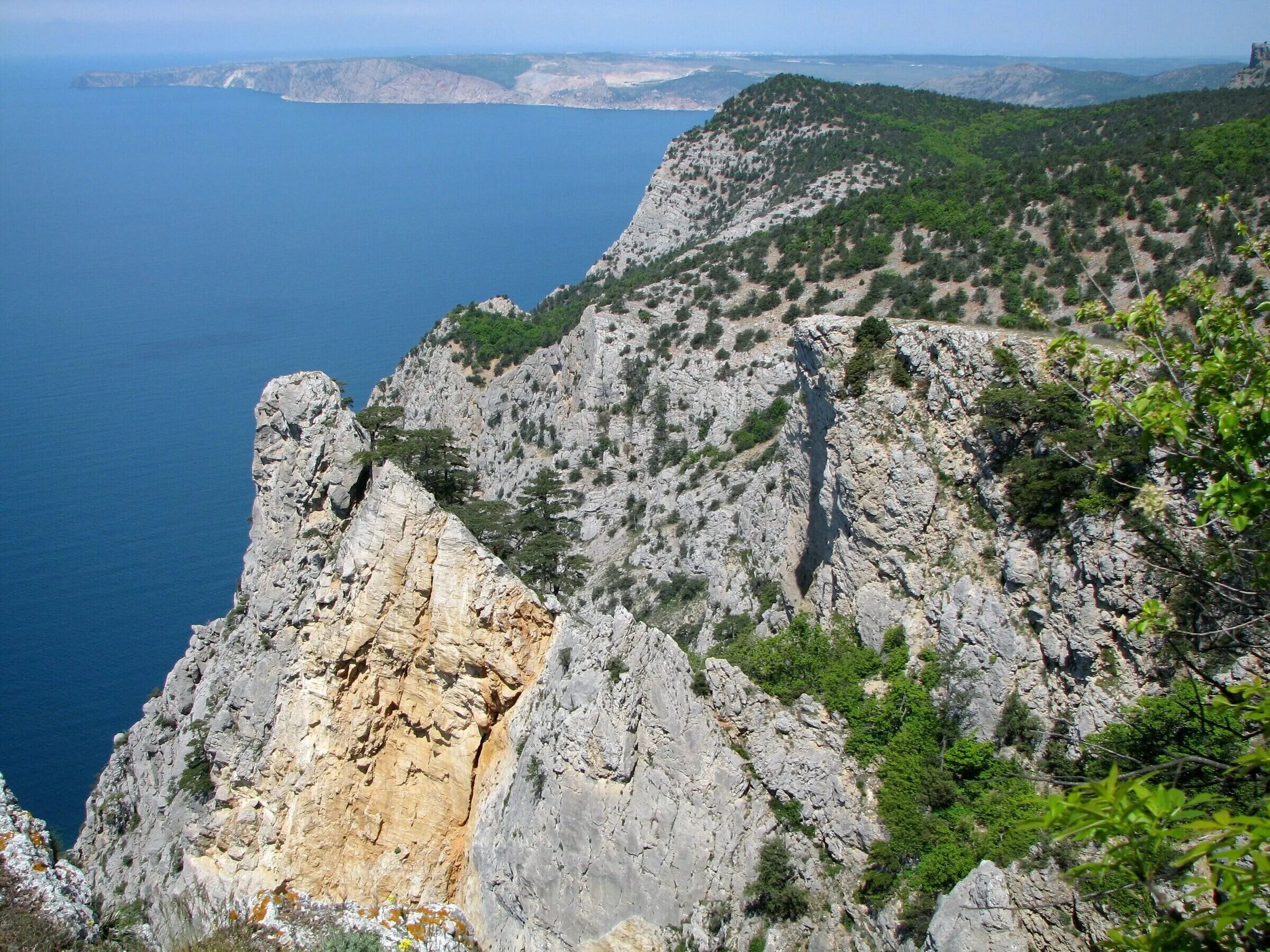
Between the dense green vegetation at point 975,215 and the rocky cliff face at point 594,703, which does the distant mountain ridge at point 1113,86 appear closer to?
the dense green vegetation at point 975,215

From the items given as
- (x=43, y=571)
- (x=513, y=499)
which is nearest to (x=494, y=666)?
(x=513, y=499)

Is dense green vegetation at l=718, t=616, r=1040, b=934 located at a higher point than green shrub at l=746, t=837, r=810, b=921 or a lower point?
higher

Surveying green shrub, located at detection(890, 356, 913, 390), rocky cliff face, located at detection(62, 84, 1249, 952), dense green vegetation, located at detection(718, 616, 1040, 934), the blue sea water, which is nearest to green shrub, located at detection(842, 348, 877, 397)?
rocky cliff face, located at detection(62, 84, 1249, 952)

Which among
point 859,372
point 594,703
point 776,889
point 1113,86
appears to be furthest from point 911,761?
point 1113,86

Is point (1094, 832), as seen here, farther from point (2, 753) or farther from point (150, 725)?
point (2, 753)

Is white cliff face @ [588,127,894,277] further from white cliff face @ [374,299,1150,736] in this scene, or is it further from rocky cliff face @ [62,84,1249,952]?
rocky cliff face @ [62,84,1249,952]

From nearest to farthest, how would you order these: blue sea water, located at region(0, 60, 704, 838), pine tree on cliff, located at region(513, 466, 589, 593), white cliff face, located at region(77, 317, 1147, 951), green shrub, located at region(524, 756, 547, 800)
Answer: white cliff face, located at region(77, 317, 1147, 951)
green shrub, located at region(524, 756, 547, 800)
pine tree on cliff, located at region(513, 466, 589, 593)
blue sea water, located at region(0, 60, 704, 838)

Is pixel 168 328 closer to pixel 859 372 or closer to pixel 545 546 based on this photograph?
pixel 545 546
